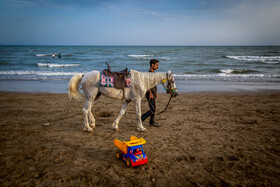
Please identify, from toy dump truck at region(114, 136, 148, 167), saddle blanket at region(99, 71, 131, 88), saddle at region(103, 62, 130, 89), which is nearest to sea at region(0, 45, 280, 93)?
saddle at region(103, 62, 130, 89)

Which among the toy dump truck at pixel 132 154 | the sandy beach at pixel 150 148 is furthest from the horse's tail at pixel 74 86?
the toy dump truck at pixel 132 154

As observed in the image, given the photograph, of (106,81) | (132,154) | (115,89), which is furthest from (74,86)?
(132,154)

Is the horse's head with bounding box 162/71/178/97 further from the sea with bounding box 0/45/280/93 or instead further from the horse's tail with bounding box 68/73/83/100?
the sea with bounding box 0/45/280/93

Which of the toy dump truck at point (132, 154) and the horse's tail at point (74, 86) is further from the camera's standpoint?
the horse's tail at point (74, 86)

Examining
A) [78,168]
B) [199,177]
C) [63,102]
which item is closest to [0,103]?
[63,102]

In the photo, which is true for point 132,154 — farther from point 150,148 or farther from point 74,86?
point 74,86

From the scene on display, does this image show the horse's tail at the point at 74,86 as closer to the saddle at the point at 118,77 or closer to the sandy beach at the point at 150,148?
the saddle at the point at 118,77

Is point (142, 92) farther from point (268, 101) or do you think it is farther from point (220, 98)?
point (268, 101)

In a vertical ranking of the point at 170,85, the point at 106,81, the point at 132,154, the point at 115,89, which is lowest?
the point at 132,154

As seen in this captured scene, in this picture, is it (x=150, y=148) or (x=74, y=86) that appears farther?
(x=74, y=86)

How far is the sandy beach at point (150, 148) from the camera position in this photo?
9.75 ft

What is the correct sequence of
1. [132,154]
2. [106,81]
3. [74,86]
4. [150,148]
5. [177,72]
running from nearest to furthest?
[132,154]
[150,148]
[106,81]
[74,86]
[177,72]

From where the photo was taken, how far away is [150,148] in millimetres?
4047

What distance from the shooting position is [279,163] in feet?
11.3
